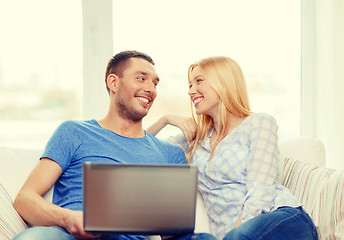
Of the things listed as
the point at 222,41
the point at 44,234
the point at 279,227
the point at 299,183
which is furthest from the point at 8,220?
the point at 222,41

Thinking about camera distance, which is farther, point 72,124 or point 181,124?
point 181,124

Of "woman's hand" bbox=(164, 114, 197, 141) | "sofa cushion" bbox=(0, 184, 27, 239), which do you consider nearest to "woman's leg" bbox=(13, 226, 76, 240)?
"sofa cushion" bbox=(0, 184, 27, 239)

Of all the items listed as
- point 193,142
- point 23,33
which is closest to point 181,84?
point 193,142

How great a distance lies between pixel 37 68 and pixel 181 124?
112 centimetres

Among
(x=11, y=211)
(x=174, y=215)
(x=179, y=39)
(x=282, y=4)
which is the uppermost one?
(x=282, y=4)

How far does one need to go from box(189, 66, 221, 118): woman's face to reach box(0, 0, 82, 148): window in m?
0.95

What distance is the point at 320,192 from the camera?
168cm

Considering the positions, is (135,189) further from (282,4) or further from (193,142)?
(282,4)

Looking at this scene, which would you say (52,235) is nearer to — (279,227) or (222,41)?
(279,227)

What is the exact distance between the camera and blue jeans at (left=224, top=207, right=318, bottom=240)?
1367mm

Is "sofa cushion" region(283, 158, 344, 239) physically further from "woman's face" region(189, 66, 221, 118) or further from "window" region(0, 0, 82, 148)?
"window" region(0, 0, 82, 148)

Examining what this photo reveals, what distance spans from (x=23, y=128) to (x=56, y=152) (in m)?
1.07

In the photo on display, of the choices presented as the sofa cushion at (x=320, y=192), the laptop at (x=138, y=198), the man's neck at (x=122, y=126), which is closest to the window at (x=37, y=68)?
the man's neck at (x=122, y=126)

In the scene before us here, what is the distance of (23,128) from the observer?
2.58m
